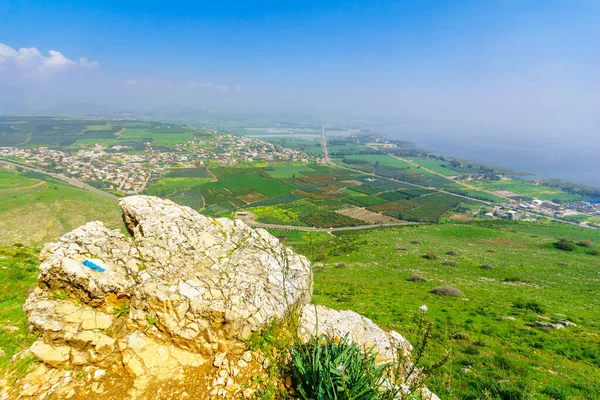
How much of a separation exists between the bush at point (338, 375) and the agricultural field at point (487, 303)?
1.33 meters

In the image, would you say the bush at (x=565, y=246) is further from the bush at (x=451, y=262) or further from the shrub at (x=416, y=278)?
the shrub at (x=416, y=278)

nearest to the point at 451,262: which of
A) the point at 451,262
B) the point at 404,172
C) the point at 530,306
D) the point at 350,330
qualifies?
the point at 451,262

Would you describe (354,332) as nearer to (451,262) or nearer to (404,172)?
(451,262)

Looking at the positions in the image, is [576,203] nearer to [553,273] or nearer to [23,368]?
[553,273]

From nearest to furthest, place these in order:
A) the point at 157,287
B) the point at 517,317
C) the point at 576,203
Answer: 1. the point at 157,287
2. the point at 517,317
3. the point at 576,203

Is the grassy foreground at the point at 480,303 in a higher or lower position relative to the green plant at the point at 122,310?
lower

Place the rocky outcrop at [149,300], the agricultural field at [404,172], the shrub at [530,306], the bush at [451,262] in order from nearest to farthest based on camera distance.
Result: the rocky outcrop at [149,300]
the shrub at [530,306]
the bush at [451,262]
the agricultural field at [404,172]

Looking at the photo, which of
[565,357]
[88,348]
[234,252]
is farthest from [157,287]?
[565,357]

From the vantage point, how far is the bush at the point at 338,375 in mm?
4840

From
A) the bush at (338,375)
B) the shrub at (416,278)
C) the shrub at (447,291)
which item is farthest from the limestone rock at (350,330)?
the shrub at (416,278)

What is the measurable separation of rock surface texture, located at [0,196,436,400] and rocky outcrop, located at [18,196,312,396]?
0.09ft

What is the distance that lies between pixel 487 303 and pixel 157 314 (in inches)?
945

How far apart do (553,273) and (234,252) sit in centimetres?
3976

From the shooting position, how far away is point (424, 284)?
86.4ft
